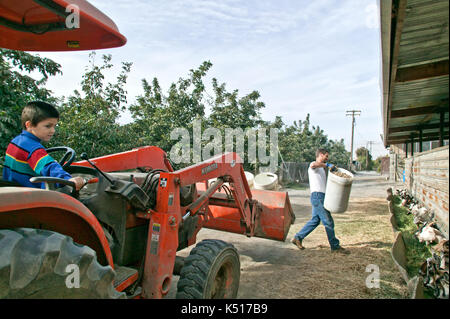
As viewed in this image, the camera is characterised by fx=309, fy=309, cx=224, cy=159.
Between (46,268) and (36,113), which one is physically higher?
(36,113)

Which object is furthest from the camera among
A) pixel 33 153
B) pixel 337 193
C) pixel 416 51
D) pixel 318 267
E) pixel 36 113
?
pixel 337 193

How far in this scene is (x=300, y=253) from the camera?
518 centimetres

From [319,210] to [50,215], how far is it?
14.3 ft

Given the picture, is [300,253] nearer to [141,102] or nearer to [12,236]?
[12,236]

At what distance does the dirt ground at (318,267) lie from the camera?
3637 mm

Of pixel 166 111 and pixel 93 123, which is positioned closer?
pixel 93 123

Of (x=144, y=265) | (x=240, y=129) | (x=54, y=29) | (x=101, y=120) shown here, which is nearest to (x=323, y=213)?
(x=144, y=265)

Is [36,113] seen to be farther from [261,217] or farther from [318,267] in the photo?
[318,267]

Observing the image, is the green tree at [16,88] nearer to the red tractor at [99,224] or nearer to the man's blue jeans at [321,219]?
the red tractor at [99,224]

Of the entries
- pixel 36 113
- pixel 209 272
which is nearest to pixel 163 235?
pixel 209 272

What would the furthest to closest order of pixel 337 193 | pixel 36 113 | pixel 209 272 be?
1. pixel 337 193
2. pixel 209 272
3. pixel 36 113

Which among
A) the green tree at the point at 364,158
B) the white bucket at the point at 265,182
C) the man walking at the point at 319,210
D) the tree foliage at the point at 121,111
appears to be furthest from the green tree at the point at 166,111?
the green tree at the point at 364,158

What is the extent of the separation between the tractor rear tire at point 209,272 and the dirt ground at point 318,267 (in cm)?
60

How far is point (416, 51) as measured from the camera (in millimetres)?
3434
